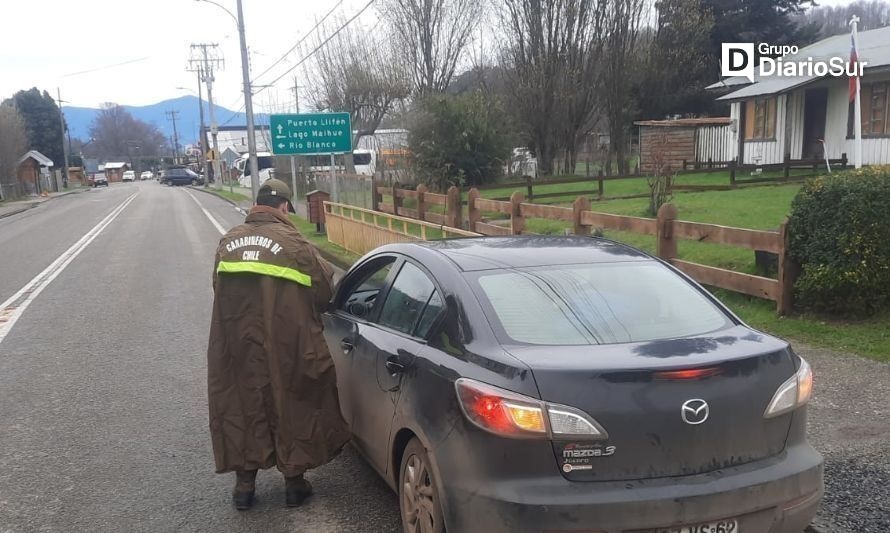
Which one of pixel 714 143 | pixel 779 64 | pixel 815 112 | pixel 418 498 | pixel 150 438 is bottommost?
pixel 150 438

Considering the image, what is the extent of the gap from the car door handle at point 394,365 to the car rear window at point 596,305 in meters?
0.55

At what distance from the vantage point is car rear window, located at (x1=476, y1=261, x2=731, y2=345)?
10.5 ft

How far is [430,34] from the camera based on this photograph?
3041 centimetres

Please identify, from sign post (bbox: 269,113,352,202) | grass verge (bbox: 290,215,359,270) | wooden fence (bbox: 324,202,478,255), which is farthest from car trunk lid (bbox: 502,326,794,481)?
sign post (bbox: 269,113,352,202)

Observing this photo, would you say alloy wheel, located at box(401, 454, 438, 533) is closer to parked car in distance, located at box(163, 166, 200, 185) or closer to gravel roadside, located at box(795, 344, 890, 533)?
gravel roadside, located at box(795, 344, 890, 533)

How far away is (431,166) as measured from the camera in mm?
21375

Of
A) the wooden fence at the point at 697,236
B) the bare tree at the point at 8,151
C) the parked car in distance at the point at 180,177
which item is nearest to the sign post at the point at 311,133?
the wooden fence at the point at 697,236

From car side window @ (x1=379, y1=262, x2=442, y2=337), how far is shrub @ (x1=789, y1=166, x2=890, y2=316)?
179 inches

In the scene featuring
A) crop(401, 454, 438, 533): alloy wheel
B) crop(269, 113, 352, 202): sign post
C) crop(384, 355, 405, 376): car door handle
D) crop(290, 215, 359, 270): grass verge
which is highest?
crop(269, 113, 352, 202): sign post

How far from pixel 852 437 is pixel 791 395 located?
6.51 feet

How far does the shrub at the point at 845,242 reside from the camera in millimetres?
6527

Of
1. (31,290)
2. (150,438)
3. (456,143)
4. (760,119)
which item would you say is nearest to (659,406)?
(150,438)

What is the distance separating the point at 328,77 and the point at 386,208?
14.6 metres

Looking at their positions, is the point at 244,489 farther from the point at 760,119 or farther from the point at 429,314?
the point at 760,119
